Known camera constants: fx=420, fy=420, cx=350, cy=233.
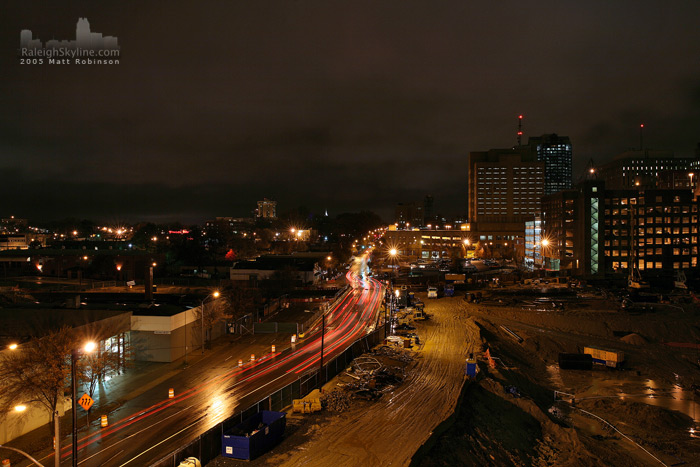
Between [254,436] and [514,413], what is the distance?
13923mm

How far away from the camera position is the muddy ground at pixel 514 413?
16.4 metres

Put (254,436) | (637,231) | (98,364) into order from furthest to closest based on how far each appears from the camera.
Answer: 1. (637,231)
2. (98,364)
3. (254,436)

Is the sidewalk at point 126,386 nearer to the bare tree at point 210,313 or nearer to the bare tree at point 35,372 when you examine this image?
the bare tree at point 35,372

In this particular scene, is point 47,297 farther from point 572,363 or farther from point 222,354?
point 572,363

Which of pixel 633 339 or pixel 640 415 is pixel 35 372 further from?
pixel 633 339

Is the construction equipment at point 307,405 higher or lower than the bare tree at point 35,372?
lower

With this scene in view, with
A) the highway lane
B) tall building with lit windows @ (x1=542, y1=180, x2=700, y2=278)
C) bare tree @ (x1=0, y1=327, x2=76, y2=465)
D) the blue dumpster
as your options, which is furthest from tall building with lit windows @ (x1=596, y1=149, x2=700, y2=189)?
bare tree @ (x1=0, y1=327, x2=76, y2=465)

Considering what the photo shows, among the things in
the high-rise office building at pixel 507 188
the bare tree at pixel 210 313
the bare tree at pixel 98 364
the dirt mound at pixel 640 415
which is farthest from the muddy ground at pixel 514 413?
the high-rise office building at pixel 507 188

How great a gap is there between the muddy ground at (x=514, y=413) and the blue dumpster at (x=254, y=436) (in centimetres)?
33

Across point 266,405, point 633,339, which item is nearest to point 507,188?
point 633,339

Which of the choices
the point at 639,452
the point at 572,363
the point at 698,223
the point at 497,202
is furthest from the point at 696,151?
the point at 639,452

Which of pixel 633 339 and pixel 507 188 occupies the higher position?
pixel 507 188

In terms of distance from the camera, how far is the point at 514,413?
21.8 metres

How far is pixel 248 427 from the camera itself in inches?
636
